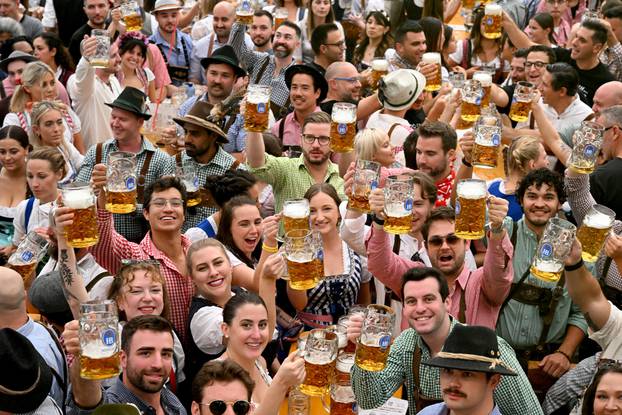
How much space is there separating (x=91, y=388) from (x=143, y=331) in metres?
0.32

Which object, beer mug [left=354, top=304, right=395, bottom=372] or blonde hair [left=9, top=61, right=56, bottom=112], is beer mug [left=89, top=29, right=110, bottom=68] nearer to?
blonde hair [left=9, top=61, right=56, bottom=112]

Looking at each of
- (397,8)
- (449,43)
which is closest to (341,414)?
(449,43)

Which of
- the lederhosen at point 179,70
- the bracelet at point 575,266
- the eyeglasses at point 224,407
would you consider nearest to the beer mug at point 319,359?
the eyeglasses at point 224,407

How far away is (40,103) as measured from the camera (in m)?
7.22

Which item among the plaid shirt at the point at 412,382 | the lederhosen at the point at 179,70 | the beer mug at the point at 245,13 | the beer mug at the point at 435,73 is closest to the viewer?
the plaid shirt at the point at 412,382

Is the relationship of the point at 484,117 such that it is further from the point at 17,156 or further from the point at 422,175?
the point at 17,156

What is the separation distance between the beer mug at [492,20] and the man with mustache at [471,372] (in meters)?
5.06

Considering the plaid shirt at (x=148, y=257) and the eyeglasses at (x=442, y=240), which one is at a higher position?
the eyeglasses at (x=442, y=240)

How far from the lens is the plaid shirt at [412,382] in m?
4.39

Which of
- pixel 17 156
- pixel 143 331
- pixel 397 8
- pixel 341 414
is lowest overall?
pixel 397 8

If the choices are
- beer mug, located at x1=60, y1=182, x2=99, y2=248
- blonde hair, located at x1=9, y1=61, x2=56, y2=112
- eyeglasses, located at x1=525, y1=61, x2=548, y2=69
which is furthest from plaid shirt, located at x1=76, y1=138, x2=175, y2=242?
eyeglasses, located at x1=525, y1=61, x2=548, y2=69

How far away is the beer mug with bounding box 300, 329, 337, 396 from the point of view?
14.5ft

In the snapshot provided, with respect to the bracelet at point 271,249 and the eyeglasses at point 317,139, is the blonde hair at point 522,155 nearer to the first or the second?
the eyeglasses at point 317,139

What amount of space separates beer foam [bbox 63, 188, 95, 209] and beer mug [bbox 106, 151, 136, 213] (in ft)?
1.20
